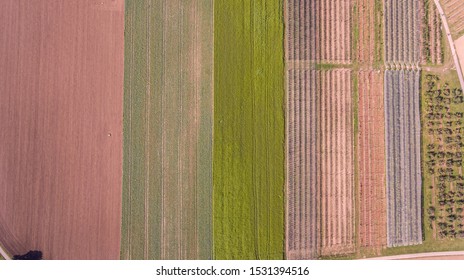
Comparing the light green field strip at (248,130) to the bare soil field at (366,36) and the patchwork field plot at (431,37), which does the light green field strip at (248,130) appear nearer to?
the bare soil field at (366,36)

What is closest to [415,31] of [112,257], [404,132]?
[404,132]

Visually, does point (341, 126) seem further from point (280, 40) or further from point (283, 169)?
point (280, 40)

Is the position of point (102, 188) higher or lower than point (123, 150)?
lower

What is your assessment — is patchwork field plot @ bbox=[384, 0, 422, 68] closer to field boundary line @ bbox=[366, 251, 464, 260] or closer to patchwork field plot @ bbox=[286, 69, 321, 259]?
patchwork field plot @ bbox=[286, 69, 321, 259]

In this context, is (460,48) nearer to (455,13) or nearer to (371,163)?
(455,13)

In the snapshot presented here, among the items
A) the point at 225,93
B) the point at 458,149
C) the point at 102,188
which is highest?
→ the point at 225,93

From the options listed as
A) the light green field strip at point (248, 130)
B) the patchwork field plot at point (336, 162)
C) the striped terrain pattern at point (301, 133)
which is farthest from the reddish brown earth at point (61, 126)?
the patchwork field plot at point (336, 162)
